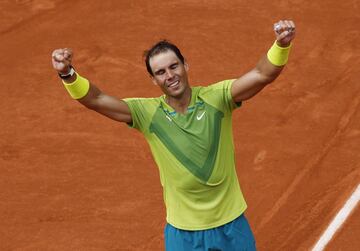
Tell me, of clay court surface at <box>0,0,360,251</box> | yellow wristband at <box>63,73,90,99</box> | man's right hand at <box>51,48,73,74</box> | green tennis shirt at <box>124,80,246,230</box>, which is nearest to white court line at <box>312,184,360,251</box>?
clay court surface at <box>0,0,360,251</box>

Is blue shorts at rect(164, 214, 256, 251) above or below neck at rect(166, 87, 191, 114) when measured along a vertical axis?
below

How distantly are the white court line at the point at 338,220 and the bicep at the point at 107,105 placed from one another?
2.86m

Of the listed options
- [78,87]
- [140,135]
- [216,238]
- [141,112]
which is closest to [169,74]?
[141,112]

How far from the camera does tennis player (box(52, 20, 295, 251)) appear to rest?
201 inches

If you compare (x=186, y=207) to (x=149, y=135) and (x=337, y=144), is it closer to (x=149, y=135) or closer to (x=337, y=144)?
(x=149, y=135)

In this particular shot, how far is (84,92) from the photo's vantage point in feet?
16.5

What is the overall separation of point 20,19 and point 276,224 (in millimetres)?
5716

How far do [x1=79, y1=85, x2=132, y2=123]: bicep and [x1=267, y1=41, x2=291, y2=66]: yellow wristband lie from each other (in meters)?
1.02

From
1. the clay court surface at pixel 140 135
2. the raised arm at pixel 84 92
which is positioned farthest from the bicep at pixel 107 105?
the clay court surface at pixel 140 135

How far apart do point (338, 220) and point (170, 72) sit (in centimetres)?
316

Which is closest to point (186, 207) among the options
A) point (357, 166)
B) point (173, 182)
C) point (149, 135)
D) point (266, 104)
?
point (173, 182)

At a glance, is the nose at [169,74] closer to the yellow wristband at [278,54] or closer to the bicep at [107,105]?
the bicep at [107,105]

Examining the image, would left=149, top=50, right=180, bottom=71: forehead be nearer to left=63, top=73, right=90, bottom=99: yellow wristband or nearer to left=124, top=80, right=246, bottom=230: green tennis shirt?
left=124, top=80, right=246, bottom=230: green tennis shirt

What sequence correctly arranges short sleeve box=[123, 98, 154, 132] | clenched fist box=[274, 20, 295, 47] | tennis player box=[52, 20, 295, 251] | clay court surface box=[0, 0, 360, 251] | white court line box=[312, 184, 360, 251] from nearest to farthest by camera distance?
clenched fist box=[274, 20, 295, 47], tennis player box=[52, 20, 295, 251], short sleeve box=[123, 98, 154, 132], white court line box=[312, 184, 360, 251], clay court surface box=[0, 0, 360, 251]
